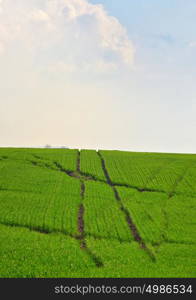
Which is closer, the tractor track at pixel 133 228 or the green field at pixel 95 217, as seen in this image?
the green field at pixel 95 217

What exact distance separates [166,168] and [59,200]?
22776 millimetres

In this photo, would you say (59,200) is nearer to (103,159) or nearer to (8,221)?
(8,221)

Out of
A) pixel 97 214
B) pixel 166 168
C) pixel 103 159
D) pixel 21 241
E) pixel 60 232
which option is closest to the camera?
pixel 21 241

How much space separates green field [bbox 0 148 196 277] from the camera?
20.8 metres

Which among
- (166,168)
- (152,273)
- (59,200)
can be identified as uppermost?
(166,168)

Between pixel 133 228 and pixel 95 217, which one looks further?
pixel 95 217

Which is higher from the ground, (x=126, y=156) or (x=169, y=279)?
(x=126, y=156)

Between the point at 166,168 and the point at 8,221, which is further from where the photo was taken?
the point at 166,168

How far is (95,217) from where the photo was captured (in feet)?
97.1

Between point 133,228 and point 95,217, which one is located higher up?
point 95,217

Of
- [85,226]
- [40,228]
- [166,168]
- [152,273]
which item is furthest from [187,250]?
[166,168]

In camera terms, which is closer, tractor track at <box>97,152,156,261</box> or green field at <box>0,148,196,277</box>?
green field at <box>0,148,196,277</box>

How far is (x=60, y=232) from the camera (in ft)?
86.2

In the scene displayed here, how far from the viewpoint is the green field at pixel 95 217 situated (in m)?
20.8
